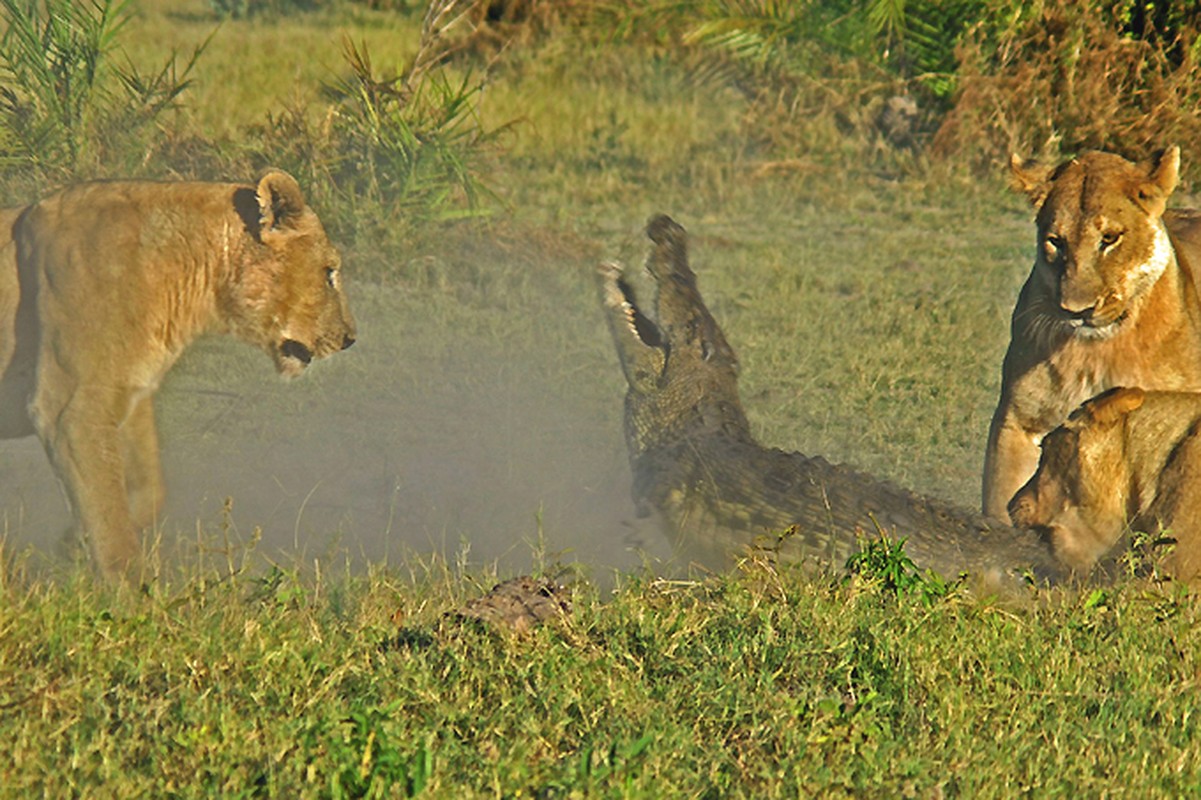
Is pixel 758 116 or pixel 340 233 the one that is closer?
pixel 340 233

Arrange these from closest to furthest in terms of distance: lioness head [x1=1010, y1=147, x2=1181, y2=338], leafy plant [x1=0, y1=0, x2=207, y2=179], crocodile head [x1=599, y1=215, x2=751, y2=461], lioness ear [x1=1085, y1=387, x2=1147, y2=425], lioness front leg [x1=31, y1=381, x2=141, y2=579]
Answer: lioness ear [x1=1085, y1=387, x2=1147, y2=425], lioness front leg [x1=31, y1=381, x2=141, y2=579], lioness head [x1=1010, y1=147, x2=1181, y2=338], crocodile head [x1=599, y1=215, x2=751, y2=461], leafy plant [x1=0, y1=0, x2=207, y2=179]

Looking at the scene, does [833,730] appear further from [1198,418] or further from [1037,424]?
[1037,424]

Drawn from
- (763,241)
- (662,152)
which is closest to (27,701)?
(763,241)

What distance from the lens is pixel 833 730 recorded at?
347 cm

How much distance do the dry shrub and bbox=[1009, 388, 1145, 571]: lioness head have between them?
7.13m

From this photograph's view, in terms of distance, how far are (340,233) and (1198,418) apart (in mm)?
5833

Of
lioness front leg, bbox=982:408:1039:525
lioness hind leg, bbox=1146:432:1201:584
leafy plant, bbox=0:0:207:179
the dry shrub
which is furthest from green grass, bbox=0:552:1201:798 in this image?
the dry shrub

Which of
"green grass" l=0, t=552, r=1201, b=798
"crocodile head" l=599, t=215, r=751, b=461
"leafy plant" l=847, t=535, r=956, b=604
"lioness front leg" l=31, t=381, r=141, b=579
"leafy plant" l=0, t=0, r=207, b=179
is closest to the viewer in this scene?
"green grass" l=0, t=552, r=1201, b=798

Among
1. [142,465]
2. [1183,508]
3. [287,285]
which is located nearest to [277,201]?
[287,285]

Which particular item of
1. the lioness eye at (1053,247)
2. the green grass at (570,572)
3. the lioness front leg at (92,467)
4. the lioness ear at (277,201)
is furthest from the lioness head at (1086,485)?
the lioness front leg at (92,467)

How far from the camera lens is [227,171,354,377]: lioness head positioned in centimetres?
547

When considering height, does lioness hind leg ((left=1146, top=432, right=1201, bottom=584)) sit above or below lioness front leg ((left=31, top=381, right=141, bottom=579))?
above

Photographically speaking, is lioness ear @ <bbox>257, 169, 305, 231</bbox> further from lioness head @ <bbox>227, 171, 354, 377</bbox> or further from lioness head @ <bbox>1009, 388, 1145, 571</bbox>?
lioness head @ <bbox>1009, 388, 1145, 571</bbox>

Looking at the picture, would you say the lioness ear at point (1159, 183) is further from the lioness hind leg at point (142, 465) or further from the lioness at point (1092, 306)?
the lioness hind leg at point (142, 465)
